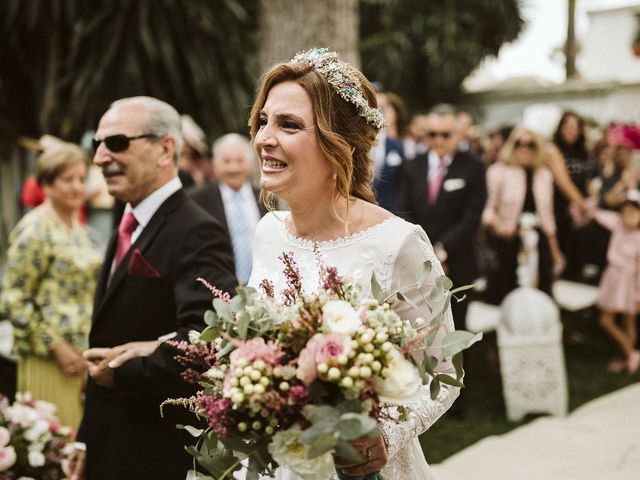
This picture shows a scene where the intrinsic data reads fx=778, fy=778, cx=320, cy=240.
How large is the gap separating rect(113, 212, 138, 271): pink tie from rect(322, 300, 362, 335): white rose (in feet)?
4.66

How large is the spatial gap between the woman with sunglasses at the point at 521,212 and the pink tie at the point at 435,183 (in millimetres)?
1637

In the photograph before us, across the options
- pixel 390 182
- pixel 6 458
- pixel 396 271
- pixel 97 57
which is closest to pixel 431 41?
pixel 97 57

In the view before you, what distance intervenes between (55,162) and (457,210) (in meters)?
2.99

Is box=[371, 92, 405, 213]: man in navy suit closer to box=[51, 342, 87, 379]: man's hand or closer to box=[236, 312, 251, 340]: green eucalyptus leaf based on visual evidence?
box=[51, 342, 87, 379]: man's hand

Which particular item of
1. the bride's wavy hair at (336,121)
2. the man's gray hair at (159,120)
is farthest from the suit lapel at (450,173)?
the bride's wavy hair at (336,121)

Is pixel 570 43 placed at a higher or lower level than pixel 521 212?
higher

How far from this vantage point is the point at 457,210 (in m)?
5.97

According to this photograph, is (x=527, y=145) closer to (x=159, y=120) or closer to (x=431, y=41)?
(x=159, y=120)

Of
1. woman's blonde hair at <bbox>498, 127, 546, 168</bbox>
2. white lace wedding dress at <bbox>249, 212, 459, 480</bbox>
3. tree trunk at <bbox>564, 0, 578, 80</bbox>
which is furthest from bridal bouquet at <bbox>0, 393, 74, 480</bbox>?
tree trunk at <bbox>564, 0, 578, 80</bbox>

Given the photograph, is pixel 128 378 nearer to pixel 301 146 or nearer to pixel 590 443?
pixel 301 146

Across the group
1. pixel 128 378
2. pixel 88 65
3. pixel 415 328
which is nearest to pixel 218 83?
pixel 88 65

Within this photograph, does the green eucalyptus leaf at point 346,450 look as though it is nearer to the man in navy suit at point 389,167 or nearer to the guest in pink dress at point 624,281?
the man in navy suit at point 389,167

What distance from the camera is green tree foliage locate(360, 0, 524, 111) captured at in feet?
79.8

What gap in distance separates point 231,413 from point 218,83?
900cm
